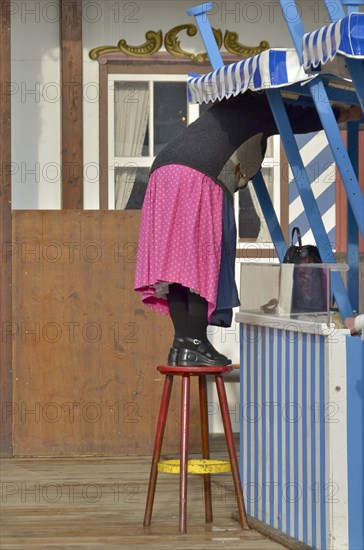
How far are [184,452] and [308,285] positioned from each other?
92cm

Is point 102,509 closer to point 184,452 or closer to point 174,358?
point 184,452

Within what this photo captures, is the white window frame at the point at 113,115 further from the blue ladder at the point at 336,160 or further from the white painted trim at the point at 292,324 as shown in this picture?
the white painted trim at the point at 292,324

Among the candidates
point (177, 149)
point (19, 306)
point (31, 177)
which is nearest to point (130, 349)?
point (19, 306)

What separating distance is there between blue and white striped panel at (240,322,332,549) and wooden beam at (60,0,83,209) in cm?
381

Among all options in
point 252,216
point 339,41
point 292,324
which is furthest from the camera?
point 252,216

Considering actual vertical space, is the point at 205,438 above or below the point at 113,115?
below

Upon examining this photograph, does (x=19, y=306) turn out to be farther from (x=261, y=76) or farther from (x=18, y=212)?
(x=261, y=76)

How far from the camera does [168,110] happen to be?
1007 cm

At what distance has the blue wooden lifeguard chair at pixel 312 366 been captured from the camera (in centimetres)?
520

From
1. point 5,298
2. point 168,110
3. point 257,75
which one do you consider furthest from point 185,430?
point 168,110

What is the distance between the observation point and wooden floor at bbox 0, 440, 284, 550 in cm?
574

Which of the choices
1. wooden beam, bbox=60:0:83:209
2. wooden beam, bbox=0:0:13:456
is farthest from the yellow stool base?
wooden beam, bbox=60:0:83:209

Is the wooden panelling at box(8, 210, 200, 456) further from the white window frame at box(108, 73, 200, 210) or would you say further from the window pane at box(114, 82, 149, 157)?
the window pane at box(114, 82, 149, 157)

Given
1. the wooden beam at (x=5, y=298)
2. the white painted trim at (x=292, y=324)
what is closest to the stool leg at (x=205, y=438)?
the white painted trim at (x=292, y=324)
